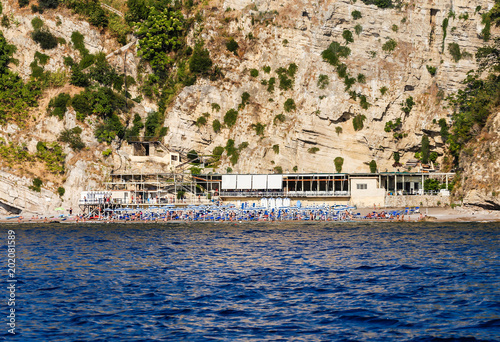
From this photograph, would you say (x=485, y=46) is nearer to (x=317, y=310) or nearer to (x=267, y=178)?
(x=267, y=178)

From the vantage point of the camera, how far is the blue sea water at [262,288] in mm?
19781

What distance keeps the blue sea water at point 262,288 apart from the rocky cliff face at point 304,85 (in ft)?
93.4

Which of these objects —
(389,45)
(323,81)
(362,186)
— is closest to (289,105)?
(323,81)

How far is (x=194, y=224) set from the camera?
6275 cm

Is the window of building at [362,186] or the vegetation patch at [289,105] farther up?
the vegetation patch at [289,105]

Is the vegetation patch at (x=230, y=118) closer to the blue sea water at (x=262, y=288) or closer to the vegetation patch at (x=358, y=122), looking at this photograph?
the vegetation patch at (x=358, y=122)

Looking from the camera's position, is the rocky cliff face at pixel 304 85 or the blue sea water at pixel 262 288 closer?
the blue sea water at pixel 262 288

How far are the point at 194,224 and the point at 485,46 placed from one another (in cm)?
4529

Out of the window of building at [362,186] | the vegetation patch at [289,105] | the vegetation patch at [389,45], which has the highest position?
the vegetation patch at [389,45]

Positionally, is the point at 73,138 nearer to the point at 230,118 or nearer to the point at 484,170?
the point at 230,118

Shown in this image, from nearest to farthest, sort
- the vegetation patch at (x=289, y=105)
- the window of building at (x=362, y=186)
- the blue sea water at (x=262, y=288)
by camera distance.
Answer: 1. the blue sea water at (x=262, y=288)
2. the window of building at (x=362, y=186)
3. the vegetation patch at (x=289, y=105)

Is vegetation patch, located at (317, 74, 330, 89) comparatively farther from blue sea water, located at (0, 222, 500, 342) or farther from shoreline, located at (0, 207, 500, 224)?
blue sea water, located at (0, 222, 500, 342)

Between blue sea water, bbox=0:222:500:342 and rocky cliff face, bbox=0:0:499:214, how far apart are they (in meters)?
28.5

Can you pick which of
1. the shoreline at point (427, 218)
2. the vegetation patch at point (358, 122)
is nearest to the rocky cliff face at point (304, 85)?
the vegetation patch at point (358, 122)
